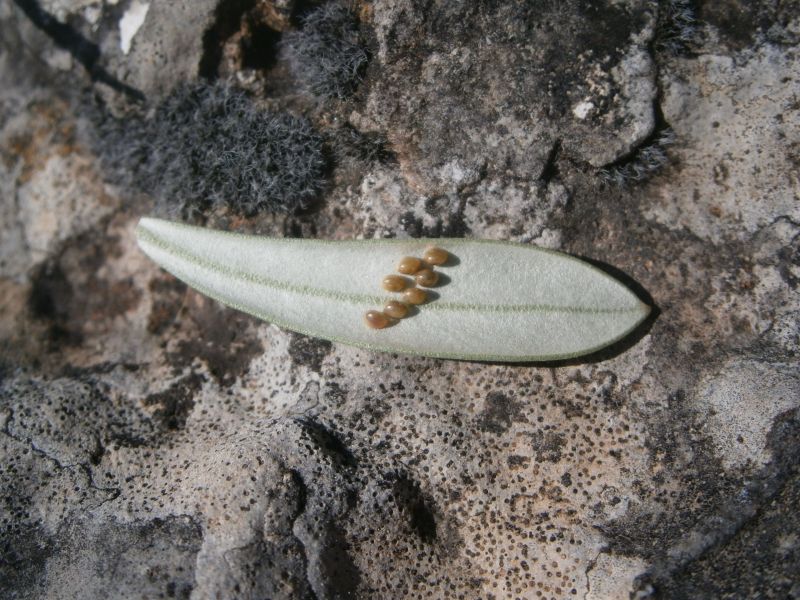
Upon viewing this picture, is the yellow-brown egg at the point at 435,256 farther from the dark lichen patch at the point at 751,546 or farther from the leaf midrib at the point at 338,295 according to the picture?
the dark lichen patch at the point at 751,546

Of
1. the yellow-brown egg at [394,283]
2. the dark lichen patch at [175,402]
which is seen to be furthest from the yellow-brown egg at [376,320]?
the dark lichen patch at [175,402]

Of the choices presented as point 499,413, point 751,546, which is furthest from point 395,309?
point 751,546

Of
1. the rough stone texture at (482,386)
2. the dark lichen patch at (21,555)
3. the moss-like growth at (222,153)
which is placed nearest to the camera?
the rough stone texture at (482,386)

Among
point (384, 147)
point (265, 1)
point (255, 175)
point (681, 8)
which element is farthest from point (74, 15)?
point (681, 8)

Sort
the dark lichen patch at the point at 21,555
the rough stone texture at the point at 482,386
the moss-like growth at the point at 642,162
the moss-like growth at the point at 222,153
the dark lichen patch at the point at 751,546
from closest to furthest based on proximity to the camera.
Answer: the dark lichen patch at the point at 751,546
the rough stone texture at the point at 482,386
the dark lichen patch at the point at 21,555
the moss-like growth at the point at 642,162
the moss-like growth at the point at 222,153

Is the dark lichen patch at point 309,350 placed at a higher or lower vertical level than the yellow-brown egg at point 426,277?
lower

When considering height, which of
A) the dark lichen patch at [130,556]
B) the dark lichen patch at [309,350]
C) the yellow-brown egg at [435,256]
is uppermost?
the yellow-brown egg at [435,256]

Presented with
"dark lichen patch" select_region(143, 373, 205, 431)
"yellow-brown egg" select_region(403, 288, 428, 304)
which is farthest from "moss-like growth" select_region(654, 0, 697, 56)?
"dark lichen patch" select_region(143, 373, 205, 431)

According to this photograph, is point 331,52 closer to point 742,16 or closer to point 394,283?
point 394,283

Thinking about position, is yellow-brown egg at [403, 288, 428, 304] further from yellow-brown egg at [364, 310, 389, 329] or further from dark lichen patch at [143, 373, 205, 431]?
dark lichen patch at [143, 373, 205, 431]
